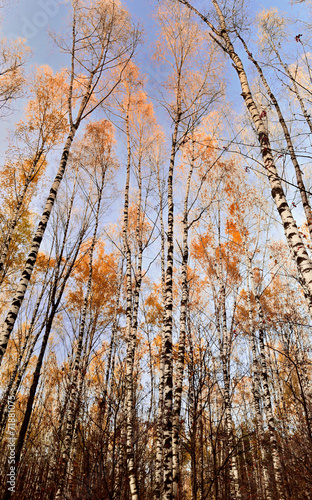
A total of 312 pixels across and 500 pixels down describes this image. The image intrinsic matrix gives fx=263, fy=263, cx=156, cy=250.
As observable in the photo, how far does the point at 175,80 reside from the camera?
26.1ft

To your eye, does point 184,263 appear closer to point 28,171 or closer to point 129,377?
point 129,377

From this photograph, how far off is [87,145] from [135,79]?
3333 mm

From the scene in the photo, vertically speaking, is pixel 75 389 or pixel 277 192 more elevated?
pixel 277 192

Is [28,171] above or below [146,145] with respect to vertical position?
below

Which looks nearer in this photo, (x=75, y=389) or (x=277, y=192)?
(x=277, y=192)

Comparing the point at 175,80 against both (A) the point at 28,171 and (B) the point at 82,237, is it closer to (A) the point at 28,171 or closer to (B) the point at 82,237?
(B) the point at 82,237

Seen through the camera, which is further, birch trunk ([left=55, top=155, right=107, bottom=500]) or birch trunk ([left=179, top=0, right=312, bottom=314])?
birch trunk ([left=55, top=155, right=107, bottom=500])

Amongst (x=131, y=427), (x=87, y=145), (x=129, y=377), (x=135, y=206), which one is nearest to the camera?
(x=131, y=427)

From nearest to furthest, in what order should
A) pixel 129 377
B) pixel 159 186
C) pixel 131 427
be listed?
pixel 131 427
pixel 129 377
pixel 159 186

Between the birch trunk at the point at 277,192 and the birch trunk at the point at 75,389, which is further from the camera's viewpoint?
the birch trunk at the point at 75,389

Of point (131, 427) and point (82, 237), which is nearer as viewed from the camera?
point (131, 427)

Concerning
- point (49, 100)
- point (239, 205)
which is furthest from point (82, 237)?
point (239, 205)

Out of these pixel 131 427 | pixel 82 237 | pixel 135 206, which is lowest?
pixel 131 427

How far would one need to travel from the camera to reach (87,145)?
35.2ft
